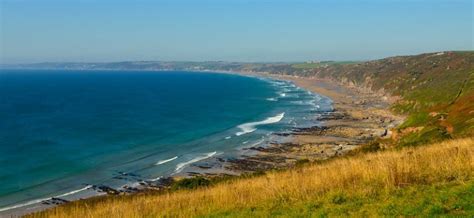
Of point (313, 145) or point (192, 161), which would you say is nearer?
point (192, 161)

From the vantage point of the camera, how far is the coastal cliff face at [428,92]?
154 feet

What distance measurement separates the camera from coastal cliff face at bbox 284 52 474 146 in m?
47.0

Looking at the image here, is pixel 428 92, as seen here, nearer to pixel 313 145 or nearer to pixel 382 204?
pixel 313 145

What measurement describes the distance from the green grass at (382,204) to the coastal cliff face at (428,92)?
61.1 feet

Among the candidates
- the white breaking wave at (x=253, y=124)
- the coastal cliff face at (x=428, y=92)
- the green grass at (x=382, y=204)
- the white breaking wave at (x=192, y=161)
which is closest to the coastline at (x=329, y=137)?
the white breaking wave at (x=192, y=161)

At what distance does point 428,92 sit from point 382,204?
99054 mm

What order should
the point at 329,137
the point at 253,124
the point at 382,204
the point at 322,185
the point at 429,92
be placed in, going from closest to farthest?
the point at 382,204 → the point at 322,185 → the point at 329,137 → the point at 253,124 → the point at 429,92

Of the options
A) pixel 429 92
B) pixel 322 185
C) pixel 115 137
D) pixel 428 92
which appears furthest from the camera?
pixel 428 92

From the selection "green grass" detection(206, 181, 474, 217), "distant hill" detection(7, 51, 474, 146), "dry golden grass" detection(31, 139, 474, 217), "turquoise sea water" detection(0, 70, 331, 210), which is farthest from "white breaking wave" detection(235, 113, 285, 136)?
"green grass" detection(206, 181, 474, 217)

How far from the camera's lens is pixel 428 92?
101438 millimetres

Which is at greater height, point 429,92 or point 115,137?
point 429,92

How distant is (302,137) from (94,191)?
35772 millimetres

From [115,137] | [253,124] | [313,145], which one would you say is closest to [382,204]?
[313,145]

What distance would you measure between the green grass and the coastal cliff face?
61.1ft
